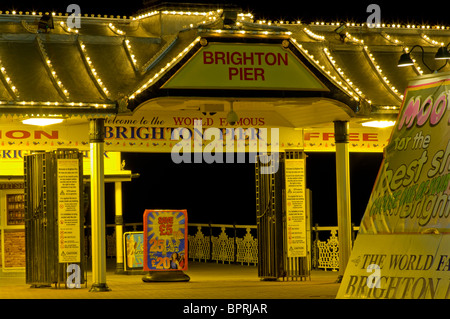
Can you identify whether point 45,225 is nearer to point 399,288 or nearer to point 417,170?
point 399,288

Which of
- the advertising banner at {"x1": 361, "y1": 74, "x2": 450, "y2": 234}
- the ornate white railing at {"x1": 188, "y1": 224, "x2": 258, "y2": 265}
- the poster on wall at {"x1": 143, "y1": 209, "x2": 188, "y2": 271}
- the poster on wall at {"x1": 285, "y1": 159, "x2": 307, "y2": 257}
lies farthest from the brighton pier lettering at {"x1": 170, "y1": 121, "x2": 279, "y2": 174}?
the advertising banner at {"x1": 361, "y1": 74, "x2": 450, "y2": 234}

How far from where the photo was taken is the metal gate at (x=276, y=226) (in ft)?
57.3

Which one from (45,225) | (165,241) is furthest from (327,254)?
(45,225)

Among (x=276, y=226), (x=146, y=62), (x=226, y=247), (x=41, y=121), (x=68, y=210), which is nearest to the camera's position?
(x=146, y=62)

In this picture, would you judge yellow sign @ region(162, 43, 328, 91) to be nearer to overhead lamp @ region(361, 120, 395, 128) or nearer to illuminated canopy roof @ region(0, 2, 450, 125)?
illuminated canopy roof @ region(0, 2, 450, 125)

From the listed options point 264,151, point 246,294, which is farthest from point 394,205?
point 264,151

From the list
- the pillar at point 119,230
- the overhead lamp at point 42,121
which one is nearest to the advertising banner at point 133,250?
the pillar at point 119,230

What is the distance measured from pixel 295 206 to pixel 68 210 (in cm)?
414

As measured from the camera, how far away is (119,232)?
68.7ft

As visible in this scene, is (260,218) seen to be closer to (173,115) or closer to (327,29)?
(173,115)

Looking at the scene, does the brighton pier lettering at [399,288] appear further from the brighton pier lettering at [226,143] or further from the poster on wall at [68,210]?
the brighton pier lettering at [226,143]

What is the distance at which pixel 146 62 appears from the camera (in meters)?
15.7

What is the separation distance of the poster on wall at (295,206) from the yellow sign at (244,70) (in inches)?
96.9

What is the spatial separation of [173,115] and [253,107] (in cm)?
151
